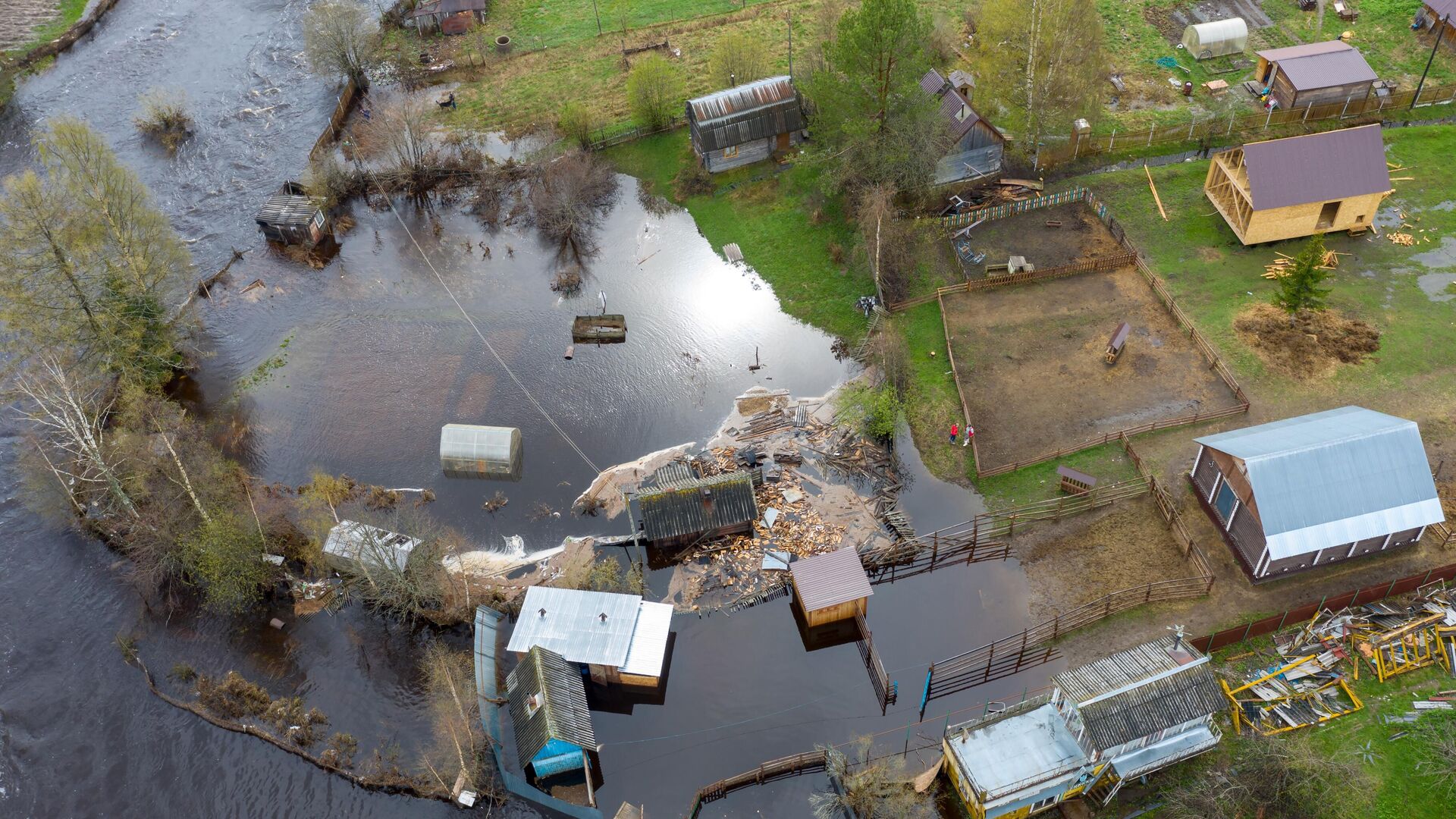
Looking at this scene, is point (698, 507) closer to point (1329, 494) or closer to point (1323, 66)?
point (1329, 494)

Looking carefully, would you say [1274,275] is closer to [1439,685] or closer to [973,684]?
[1439,685]

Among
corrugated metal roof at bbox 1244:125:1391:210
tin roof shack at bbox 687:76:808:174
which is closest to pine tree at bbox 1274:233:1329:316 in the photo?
corrugated metal roof at bbox 1244:125:1391:210

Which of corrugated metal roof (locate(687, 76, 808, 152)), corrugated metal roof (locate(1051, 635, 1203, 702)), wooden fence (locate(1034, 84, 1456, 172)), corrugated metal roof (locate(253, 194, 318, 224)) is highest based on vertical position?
corrugated metal roof (locate(687, 76, 808, 152))

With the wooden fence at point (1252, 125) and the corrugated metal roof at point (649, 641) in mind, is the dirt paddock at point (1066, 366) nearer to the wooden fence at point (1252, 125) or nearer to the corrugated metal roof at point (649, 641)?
the wooden fence at point (1252, 125)

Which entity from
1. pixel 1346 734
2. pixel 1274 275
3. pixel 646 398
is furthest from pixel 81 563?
pixel 1274 275

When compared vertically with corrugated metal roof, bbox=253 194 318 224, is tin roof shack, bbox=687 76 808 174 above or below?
above

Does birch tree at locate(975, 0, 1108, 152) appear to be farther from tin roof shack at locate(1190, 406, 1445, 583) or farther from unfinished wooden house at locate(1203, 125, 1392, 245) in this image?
tin roof shack at locate(1190, 406, 1445, 583)
